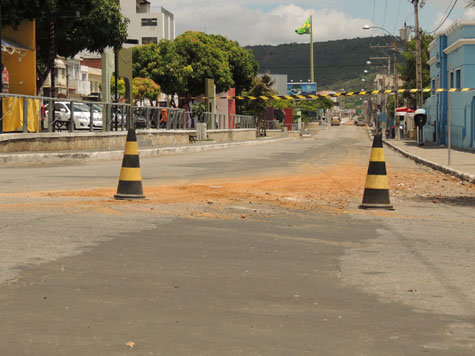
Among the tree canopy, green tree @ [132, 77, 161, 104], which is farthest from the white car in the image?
the tree canopy

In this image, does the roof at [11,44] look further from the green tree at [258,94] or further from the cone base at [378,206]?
the green tree at [258,94]

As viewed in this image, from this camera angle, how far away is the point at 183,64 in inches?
2653

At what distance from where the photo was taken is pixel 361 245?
24.4 ft

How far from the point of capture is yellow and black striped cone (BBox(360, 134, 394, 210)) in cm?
1050

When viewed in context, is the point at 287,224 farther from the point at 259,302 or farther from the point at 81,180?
the point at 81,180

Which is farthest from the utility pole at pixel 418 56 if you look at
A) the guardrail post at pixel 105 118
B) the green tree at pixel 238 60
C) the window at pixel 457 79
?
the green tree at pixel 238 60

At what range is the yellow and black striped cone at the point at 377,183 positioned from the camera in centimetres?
1050

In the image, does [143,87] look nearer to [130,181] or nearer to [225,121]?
[225,121]

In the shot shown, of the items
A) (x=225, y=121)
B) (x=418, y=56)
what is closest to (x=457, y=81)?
(x=418, y=56)

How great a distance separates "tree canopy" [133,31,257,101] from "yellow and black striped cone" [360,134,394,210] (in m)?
56.1

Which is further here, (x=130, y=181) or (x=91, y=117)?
(x=91, y=117)

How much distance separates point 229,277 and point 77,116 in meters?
19.5

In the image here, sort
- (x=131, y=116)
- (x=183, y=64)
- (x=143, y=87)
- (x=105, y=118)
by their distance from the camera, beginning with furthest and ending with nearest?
(x=183, y=64)
(x=143, y=87)
(x=131, y=116)
(x=105, y=118)

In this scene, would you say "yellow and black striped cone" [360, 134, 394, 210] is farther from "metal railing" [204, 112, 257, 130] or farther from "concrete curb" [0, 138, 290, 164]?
"metal railing" [204, 112, 257, 130]
